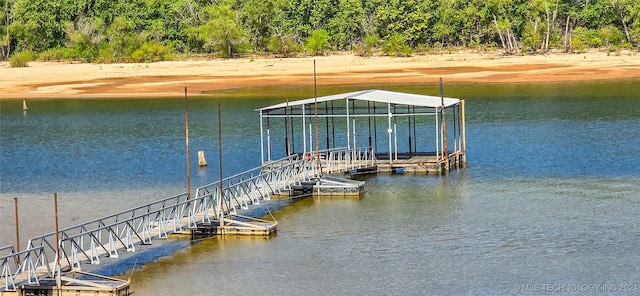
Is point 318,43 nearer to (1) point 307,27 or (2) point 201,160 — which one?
(1) point 307,27

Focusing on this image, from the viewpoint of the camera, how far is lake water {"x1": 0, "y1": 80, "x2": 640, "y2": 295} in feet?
105

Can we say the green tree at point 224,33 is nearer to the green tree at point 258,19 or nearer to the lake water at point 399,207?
the green tree at point 258,19

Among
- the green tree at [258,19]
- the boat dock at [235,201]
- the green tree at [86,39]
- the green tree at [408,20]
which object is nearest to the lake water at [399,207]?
the boat dock at [235,201]

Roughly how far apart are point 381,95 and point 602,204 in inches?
536

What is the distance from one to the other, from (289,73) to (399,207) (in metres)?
56.6

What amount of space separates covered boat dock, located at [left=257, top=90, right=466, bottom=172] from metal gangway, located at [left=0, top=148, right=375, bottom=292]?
0.88m

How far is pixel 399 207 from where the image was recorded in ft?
139

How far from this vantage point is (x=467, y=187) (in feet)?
152

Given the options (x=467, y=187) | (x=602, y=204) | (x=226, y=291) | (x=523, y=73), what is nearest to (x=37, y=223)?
(x=226, y=291)

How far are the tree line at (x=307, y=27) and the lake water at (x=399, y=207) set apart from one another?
34.4m

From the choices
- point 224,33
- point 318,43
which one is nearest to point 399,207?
point 224,33

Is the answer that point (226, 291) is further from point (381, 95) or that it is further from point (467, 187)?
point (381, 95)

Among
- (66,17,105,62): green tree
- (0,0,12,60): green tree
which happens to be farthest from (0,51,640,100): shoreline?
(0,0,12,60): green tree

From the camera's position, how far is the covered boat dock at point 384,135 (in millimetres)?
50406
